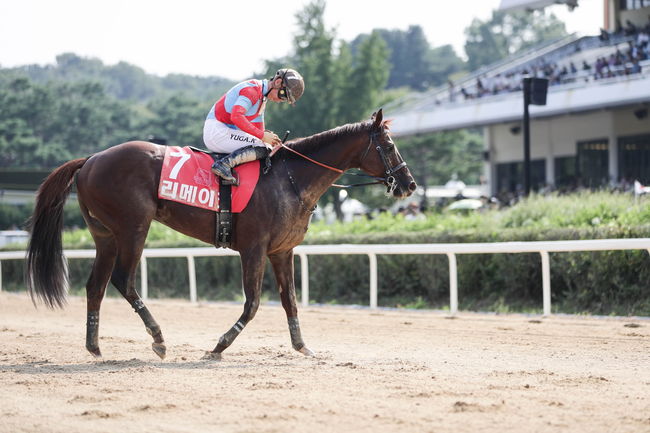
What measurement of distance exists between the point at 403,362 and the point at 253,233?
1515 millimetres

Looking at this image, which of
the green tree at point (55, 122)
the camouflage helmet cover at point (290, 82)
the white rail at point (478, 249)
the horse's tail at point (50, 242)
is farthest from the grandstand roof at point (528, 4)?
the horse's tail at point (50, 242)

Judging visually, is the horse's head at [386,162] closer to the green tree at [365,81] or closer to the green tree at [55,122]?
the green tree at [365,81]

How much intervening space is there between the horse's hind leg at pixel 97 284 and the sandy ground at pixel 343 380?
155mm

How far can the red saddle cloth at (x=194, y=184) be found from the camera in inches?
259

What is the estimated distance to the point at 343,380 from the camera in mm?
5348

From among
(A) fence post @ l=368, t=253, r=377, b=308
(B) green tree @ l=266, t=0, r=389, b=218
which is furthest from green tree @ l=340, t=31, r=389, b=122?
Answer: (A) fence post @ l=368, t=253, r=377, b=308

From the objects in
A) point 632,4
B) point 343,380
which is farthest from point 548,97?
point 343,380

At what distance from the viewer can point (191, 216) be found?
666 centimetres

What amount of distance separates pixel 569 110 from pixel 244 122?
18.7 meters

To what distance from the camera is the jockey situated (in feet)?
21.7

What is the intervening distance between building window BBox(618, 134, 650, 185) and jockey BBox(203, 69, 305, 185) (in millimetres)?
19095

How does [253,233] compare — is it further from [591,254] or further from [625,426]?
[591,254]

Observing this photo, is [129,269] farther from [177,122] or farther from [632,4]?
[177,122]

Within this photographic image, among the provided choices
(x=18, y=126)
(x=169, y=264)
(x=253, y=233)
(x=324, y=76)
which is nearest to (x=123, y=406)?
(x=253, y=233)
